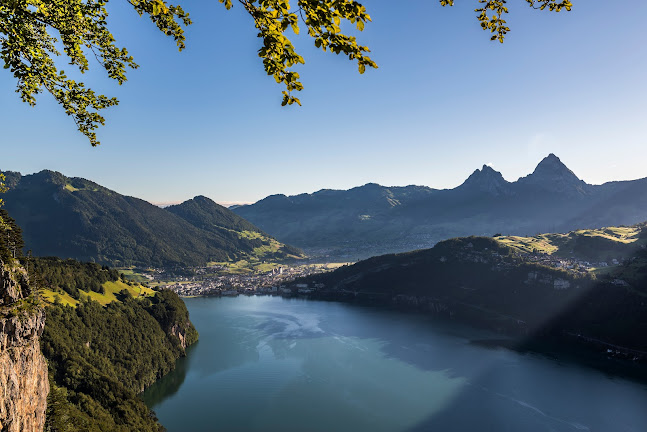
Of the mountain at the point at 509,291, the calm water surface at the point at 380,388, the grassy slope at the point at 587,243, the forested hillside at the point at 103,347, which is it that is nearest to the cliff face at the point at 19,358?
the forested hillside at the point at 103,347

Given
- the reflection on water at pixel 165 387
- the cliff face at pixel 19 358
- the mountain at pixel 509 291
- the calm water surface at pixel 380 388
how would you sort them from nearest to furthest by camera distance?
the cliff face at pixel 19 358 < the calm water surface at pixel 380 388 < the reflection on water at pixel 165 387 < the mountain at pixel 509 291

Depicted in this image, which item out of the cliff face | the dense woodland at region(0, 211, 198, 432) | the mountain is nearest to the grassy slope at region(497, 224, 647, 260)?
the mountain

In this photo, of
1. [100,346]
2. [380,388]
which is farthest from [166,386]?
[380,388]

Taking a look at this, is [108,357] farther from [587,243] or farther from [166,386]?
[587,243]

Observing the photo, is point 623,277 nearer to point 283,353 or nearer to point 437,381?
point 437,381

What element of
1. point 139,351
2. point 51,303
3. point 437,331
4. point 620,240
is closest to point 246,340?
point 139,351

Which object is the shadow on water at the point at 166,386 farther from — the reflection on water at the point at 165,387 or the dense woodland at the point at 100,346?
the dense woodland at the point at 100,346
